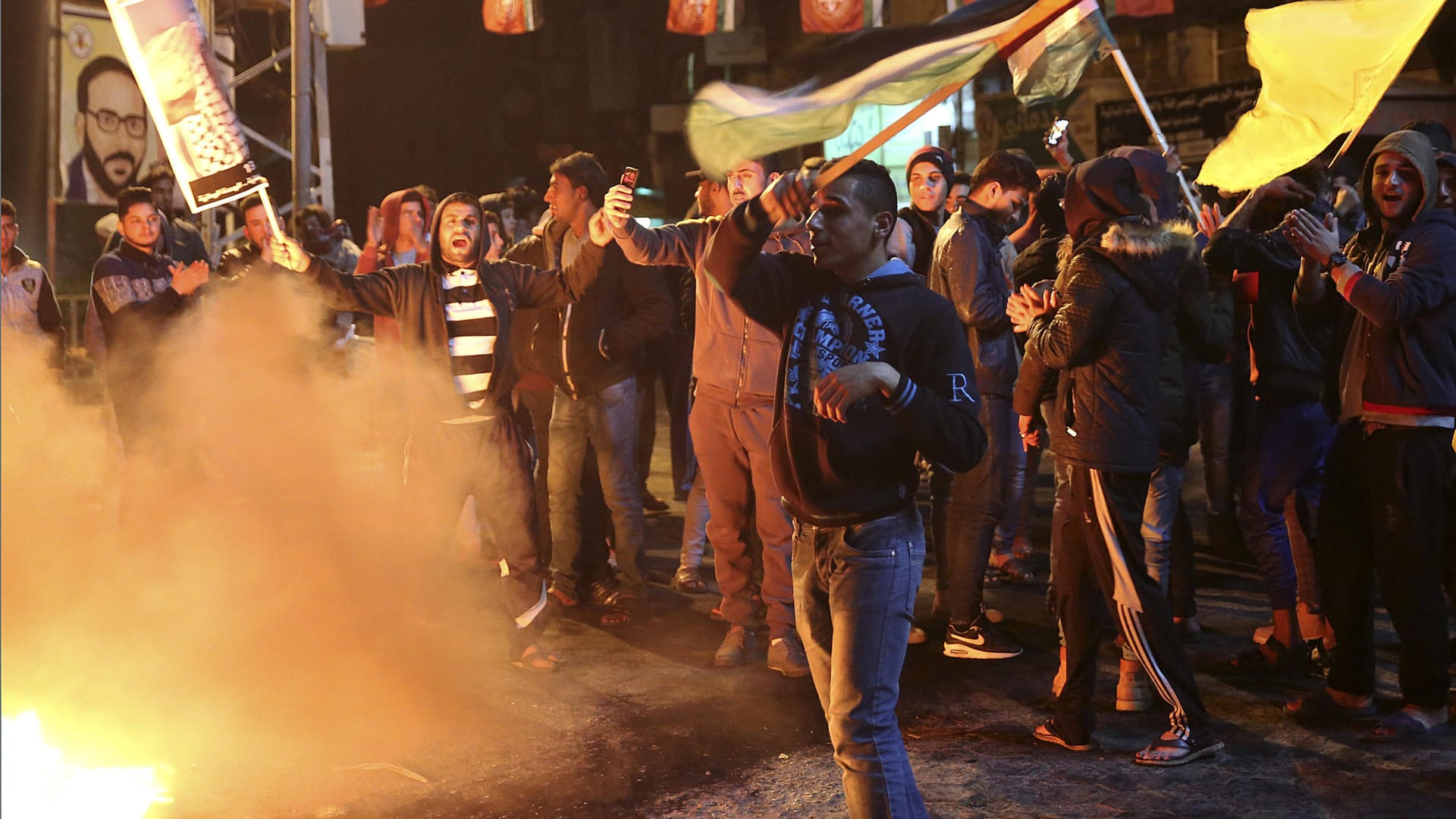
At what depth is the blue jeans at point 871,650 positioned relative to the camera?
384 centimetres

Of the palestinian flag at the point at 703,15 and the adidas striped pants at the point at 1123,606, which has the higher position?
the palestinian flag at the point at 703,15

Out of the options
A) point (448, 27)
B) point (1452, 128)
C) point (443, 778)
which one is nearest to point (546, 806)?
point (443, 778)

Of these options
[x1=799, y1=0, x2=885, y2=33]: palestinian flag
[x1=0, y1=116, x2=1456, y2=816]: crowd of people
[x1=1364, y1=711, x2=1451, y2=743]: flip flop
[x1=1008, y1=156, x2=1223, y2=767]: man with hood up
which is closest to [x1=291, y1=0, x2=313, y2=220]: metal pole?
[x1=0, y1=116, x2=1456, y2=816]: crowd of people

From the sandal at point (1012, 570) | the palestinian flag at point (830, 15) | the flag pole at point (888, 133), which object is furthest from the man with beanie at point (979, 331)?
the palestinian flag at point (830, 15)

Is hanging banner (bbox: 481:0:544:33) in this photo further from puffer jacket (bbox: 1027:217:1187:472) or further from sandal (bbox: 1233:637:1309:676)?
puffer jacket (bbox: 1027:217:1187:472)

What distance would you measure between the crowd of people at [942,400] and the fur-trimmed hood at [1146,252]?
2 cm

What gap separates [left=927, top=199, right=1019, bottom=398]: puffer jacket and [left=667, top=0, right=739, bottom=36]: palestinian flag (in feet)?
56.6

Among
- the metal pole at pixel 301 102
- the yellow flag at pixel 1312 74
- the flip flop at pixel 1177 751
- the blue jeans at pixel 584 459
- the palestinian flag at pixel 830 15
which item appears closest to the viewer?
the yellow flag at pixel 1312 74

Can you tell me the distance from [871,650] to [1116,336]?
2.01 meters

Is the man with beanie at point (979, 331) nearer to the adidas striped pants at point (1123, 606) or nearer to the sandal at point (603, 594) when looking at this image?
the adidas striped pants at point (1123, 606)

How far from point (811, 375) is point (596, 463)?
4.12 meters

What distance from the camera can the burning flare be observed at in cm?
429

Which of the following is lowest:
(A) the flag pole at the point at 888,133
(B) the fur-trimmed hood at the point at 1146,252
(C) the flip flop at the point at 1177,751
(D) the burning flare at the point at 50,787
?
(C) the flip flop at the point at 1177,751

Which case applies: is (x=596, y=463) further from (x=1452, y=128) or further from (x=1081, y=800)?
(x=1452, y=128)
